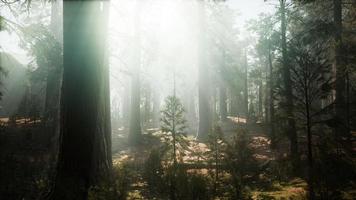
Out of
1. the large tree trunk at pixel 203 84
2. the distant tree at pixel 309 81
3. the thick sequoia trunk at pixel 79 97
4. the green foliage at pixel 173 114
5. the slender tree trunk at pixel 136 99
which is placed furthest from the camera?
the large tree trunk at pixel 203 84

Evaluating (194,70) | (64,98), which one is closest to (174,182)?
(64,98)

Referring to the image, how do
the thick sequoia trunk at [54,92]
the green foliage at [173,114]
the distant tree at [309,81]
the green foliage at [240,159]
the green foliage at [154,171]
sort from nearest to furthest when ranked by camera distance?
1. the distant tree at [309,81]
2. the green foliage at [240,159]
3. the green foliage at [154,171]
4. the green foliage at [173,114]
5. the thick sequoia trunk at [54,92]

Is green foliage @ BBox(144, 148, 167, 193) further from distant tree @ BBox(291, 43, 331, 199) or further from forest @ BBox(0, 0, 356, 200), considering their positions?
distant tree @ BBox(291, 43, 331, 199)

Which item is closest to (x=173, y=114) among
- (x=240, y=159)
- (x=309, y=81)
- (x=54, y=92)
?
(x=240, y=159)

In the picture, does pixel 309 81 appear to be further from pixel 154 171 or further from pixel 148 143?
pixel 148 143

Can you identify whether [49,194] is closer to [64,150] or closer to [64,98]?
[64,150]

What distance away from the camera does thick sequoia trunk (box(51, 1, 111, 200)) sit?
6.34m

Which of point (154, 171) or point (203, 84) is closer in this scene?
point (154, 171)

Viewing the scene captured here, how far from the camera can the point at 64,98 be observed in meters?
6.57

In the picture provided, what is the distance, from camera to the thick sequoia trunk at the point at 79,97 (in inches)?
250

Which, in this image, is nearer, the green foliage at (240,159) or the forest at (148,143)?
the forest at (148,143)

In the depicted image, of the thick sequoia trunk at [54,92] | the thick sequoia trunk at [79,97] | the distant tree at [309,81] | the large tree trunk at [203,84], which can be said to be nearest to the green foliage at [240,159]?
the distant tree at [309,81]

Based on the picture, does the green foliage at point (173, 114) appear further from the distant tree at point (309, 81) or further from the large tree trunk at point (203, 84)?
the large tree trunk at point (203, 84)

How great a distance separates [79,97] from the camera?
21.0 ft
